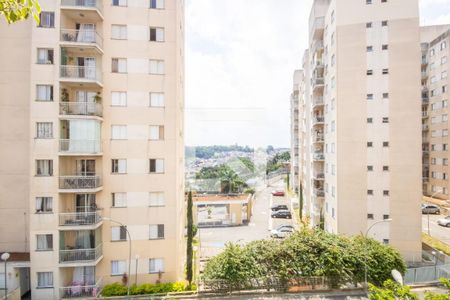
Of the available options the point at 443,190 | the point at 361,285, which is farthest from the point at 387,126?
the point at 443,190

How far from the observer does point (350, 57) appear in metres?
25.4

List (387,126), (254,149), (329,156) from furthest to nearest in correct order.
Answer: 1. (254,149)
2. (329,156)
3. (387,126)

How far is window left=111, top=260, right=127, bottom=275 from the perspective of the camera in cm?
1947

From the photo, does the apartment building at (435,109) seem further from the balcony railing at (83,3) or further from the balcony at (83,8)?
the balcony railing at (83,3)

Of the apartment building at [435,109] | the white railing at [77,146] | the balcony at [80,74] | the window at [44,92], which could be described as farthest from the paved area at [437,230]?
the window at [44,92]

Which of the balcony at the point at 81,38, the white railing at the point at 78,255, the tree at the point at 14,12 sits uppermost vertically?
the balcony at the point at 81,38

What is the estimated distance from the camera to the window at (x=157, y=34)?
2005cm

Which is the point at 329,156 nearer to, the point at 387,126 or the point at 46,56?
the point at 387,126

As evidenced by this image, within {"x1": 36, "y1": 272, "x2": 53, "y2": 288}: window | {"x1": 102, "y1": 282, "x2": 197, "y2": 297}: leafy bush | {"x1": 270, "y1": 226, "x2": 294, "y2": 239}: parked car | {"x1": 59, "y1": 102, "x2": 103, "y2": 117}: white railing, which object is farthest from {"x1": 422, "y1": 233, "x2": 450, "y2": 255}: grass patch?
{"x1": 36, "y1": 272, "x2": 53, "y2": 288}: window

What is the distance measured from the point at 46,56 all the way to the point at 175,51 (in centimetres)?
925

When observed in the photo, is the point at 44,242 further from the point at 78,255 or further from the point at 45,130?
the point at 45,130

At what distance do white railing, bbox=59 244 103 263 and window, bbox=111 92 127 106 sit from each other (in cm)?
1084

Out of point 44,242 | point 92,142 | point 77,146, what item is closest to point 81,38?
point 92,142

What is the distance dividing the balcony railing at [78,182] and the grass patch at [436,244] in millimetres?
33836
